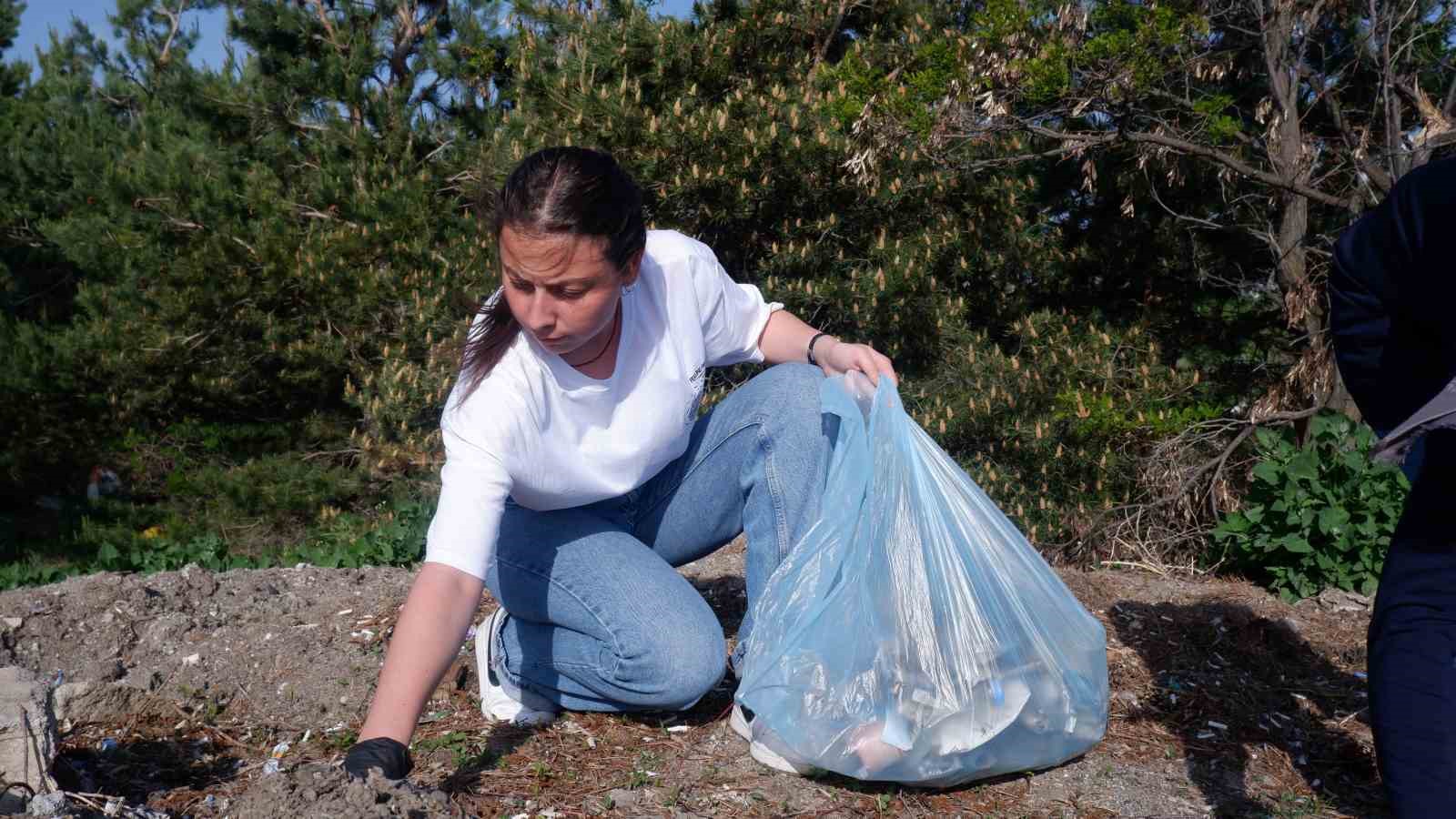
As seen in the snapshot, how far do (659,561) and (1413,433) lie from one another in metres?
1.43

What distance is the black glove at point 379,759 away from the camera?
5.51 feet

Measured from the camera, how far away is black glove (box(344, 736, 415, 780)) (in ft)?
5.51

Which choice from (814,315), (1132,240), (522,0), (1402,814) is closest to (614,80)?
(522,0)

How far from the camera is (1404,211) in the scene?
4.72ft

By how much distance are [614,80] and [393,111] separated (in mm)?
2912

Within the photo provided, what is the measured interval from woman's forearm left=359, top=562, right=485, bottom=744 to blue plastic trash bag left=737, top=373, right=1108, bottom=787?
22.0 inches

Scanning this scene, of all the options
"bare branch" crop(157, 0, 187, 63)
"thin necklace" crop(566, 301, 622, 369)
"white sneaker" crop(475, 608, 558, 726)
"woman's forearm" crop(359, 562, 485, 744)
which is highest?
"bare branch" crop(157, 0, 187, 63)

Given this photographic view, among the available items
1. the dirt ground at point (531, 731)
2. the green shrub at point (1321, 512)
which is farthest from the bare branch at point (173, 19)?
the green shrub at point (1321, 512)

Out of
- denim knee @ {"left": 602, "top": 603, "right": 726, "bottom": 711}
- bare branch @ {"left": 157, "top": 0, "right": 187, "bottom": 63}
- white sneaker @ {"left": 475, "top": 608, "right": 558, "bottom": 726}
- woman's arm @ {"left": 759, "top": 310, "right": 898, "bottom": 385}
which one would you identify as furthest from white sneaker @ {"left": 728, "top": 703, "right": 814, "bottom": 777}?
bare branch @ {"left": 157, "top": 0, "right": 187, "bottom": 63}

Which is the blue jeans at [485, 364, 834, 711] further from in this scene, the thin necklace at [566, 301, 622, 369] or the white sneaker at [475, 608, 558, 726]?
the thin necklace at [566, 301, 622, 369]

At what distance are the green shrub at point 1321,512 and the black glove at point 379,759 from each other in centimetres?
291

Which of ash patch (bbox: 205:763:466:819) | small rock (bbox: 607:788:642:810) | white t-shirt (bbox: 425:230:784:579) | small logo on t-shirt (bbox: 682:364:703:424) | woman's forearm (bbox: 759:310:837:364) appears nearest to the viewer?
ash patch (bbox: 205:763:466:819)

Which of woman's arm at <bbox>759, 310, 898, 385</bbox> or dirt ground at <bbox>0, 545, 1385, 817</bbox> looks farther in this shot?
woman's arm at <bbox>759, 310, 898, 385</bbox>

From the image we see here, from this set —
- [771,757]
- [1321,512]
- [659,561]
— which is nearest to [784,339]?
[659,561]
